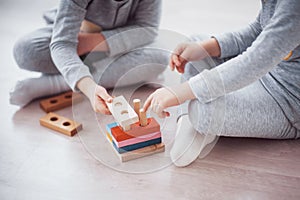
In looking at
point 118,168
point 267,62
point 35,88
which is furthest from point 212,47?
point 35,88

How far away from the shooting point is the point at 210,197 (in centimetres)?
71

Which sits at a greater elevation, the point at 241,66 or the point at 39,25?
the point at 241,66

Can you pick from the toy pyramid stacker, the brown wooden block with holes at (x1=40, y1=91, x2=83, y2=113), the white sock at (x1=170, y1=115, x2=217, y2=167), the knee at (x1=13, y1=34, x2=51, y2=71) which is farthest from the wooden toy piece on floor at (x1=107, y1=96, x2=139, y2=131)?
the knee at (x1=13, y1=34, x2=51, y2=71)

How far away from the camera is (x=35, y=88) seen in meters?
0.98

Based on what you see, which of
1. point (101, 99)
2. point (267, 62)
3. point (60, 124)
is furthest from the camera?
point (60, 124)

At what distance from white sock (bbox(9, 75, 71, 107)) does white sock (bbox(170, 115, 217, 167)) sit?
0.35 metres

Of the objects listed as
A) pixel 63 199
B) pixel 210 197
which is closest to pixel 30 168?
pixel 63 199

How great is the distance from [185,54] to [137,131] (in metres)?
0.19

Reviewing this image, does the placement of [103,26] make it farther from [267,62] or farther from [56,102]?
[267,62]

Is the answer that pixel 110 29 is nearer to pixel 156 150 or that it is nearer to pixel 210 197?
pixel 156 150

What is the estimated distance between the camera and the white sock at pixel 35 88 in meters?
0.96

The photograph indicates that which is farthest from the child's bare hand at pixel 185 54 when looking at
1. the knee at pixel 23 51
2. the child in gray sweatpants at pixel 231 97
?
the knee at pixel 23 51

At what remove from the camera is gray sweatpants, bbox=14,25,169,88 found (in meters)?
0.87

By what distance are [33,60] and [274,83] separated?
570mm
